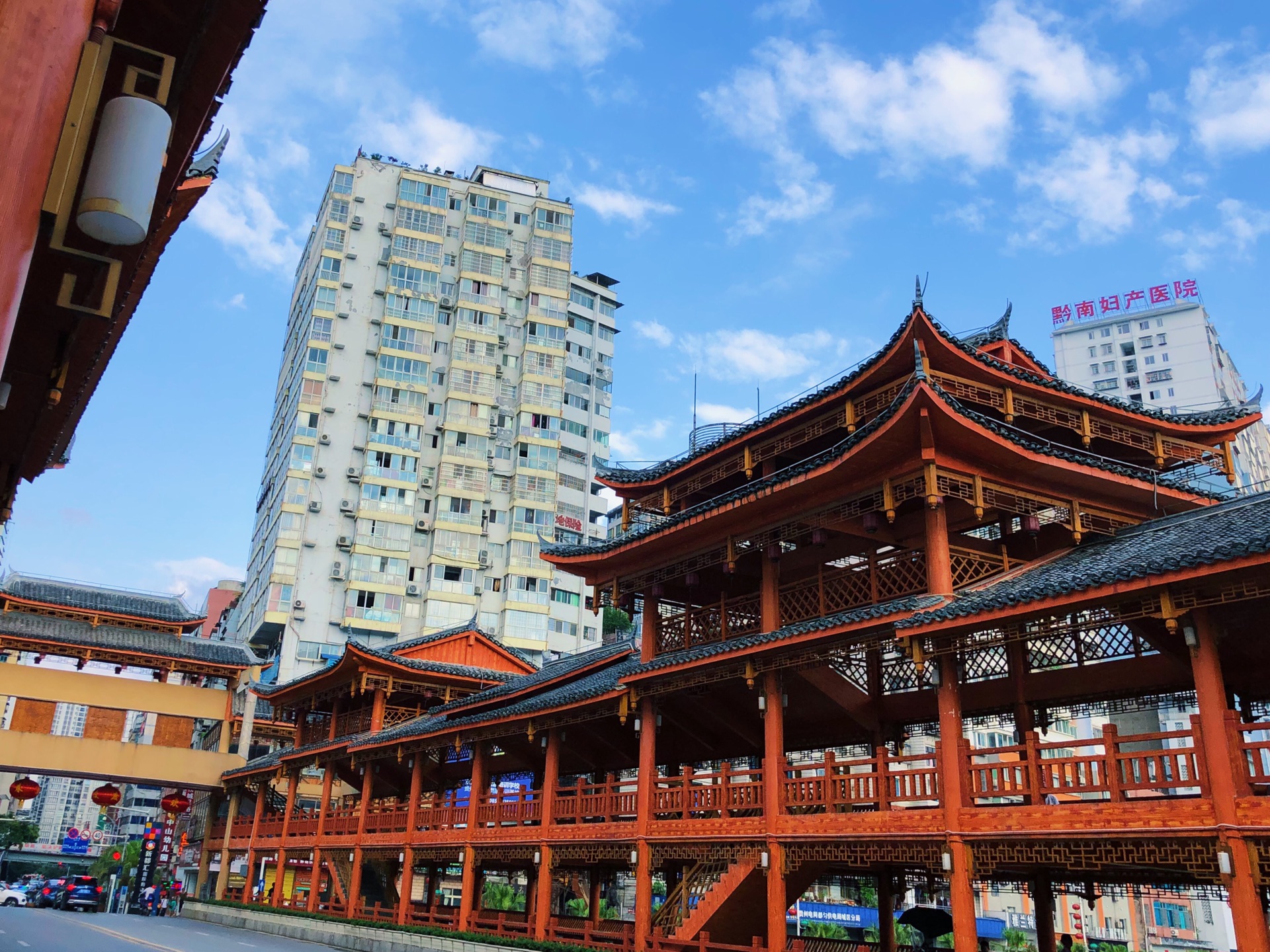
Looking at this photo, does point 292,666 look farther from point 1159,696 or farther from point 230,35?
point 230,35

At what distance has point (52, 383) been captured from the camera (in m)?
11.5

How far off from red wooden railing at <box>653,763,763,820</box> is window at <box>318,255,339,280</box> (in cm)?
6224

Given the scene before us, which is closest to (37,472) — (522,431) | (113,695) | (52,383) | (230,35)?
(52,383)

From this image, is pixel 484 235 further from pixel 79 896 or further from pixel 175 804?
pixel 79 896

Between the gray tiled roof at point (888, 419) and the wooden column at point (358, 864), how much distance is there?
16.2 metres

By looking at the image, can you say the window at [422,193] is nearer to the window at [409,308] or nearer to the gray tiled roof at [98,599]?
the window at [409,308]

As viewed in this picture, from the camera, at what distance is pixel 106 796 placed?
40844 millimetres

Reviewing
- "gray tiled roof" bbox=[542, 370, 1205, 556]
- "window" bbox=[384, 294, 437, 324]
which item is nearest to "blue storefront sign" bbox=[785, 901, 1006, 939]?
"gray tiled roof" bbox=[542, 370, 1205, 556]

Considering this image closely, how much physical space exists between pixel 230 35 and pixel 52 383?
4.92 m

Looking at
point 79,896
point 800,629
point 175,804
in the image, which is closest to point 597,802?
point 800,629

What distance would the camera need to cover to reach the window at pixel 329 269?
249ft

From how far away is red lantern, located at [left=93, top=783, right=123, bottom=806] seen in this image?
40.3m

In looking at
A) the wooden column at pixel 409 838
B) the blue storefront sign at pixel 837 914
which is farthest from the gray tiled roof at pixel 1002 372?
the blue storefront sign at pixel 837 914

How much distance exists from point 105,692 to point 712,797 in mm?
35383
